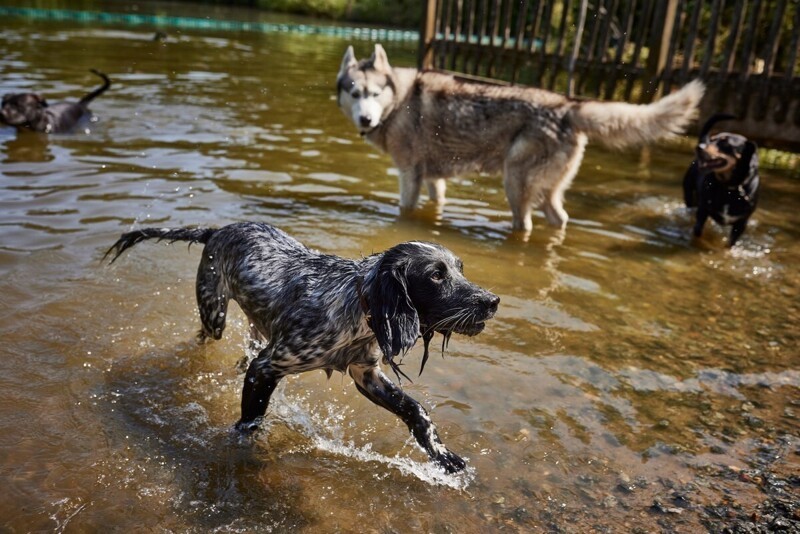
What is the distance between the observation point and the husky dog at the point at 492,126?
6.75 m

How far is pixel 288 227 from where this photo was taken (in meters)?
6.57

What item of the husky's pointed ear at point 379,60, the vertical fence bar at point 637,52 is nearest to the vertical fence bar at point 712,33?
the vertical fence bar at point 637,52

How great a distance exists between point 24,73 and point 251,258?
11423 mm

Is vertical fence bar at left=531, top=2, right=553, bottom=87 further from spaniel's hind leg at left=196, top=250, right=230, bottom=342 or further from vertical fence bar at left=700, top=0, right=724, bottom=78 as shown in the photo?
spaniel's hind leg at left=196, top=250, right=230, bottom=342

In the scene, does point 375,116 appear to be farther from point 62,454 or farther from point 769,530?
point 769,530

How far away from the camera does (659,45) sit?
410 inches

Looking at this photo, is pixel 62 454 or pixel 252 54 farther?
pixel 252 54

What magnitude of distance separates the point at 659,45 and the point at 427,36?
14.5 ft

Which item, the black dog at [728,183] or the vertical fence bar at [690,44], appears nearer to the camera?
the black dog at [728,183]

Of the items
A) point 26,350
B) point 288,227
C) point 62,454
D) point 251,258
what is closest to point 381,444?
point 251,258

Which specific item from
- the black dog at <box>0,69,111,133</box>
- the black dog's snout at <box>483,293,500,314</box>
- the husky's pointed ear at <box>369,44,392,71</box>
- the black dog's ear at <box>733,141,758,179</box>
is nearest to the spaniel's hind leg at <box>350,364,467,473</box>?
the black dog's snout at <box>483,293,500,314</box>

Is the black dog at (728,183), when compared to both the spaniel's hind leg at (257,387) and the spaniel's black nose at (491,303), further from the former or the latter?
the spaniel's hind leg at (257,387)

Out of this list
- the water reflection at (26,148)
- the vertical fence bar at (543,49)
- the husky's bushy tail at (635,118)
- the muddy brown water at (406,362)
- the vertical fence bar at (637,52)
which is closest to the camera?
the muddy brown water at (406,362)

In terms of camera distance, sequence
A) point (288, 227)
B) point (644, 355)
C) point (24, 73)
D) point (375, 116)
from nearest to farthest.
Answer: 1. point (644, 355)
2. point (288, 227)
3. point (375, 116)
4. point (24, 73)
